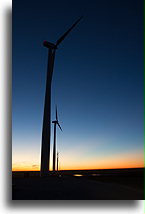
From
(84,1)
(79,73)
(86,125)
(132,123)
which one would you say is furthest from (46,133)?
(84,1)

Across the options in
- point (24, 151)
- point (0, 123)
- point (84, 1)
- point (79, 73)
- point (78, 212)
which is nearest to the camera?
point (78, 212)

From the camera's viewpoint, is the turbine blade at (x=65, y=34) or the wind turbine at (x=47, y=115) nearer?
the turbine blade at (x=65, y=34)

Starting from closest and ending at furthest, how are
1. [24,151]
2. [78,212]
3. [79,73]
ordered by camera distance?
[78,212]
[24,151]
[79,73]

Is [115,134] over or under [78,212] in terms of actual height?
over

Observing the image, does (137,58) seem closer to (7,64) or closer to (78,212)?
(7,64)

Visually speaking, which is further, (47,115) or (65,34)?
(47,115)

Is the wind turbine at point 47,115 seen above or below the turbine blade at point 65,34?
below

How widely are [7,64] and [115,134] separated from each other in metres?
2.86

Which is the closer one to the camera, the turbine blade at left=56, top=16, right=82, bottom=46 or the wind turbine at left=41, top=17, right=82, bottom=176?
the turbine blade at left=56, top=16, right=82, bottom=46

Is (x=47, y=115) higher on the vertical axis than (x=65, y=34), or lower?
lower

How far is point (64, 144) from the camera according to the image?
6.04 metres

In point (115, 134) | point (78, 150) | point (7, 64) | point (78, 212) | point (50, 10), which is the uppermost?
point (50, 10)

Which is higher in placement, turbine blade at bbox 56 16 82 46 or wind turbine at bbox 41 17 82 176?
turbine blade at bbox 56 16 82 46

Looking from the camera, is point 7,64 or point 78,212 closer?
point 78,212
